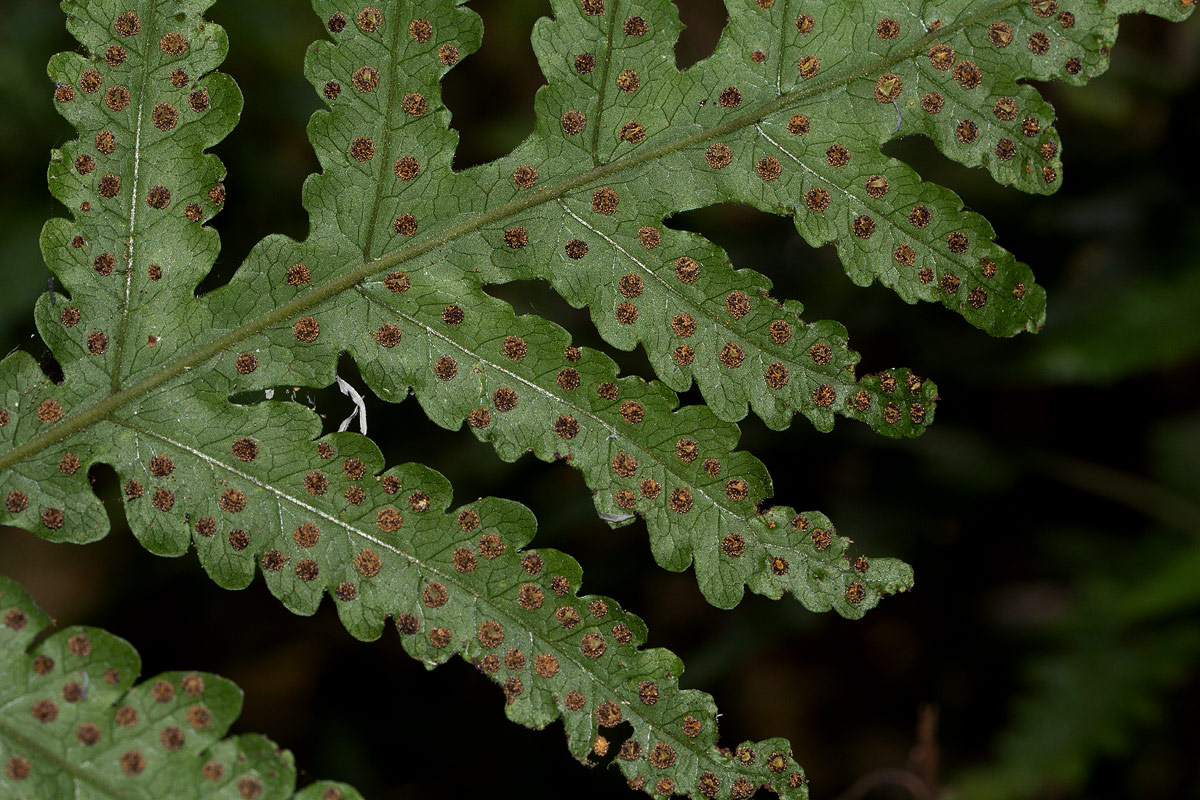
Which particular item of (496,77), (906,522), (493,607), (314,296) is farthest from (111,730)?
(496,77)

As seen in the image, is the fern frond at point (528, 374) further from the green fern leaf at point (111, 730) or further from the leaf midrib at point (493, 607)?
the green fern leaf at point (111, 730)

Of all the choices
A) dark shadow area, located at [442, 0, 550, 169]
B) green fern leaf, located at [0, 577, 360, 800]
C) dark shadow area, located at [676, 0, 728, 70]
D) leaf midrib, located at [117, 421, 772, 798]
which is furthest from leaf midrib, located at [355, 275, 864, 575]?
dark shadow area, located at [676, 0, 728, 70]

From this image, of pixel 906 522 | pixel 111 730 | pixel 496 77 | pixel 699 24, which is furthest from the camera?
pixel 699 24

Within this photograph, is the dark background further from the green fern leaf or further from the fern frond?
the green fern leaf

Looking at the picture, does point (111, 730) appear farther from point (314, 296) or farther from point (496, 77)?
point (496, 77)

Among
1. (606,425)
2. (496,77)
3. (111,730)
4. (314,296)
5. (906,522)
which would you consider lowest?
(906,522)

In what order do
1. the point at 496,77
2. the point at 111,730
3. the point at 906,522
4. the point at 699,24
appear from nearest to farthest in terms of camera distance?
the point at 111,730
the point at 906,522
the point at 496,77
the point at 699,24

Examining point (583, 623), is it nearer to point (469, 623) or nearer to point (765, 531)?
point (469, 623)

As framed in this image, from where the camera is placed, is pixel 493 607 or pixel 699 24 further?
pixel 699 24
